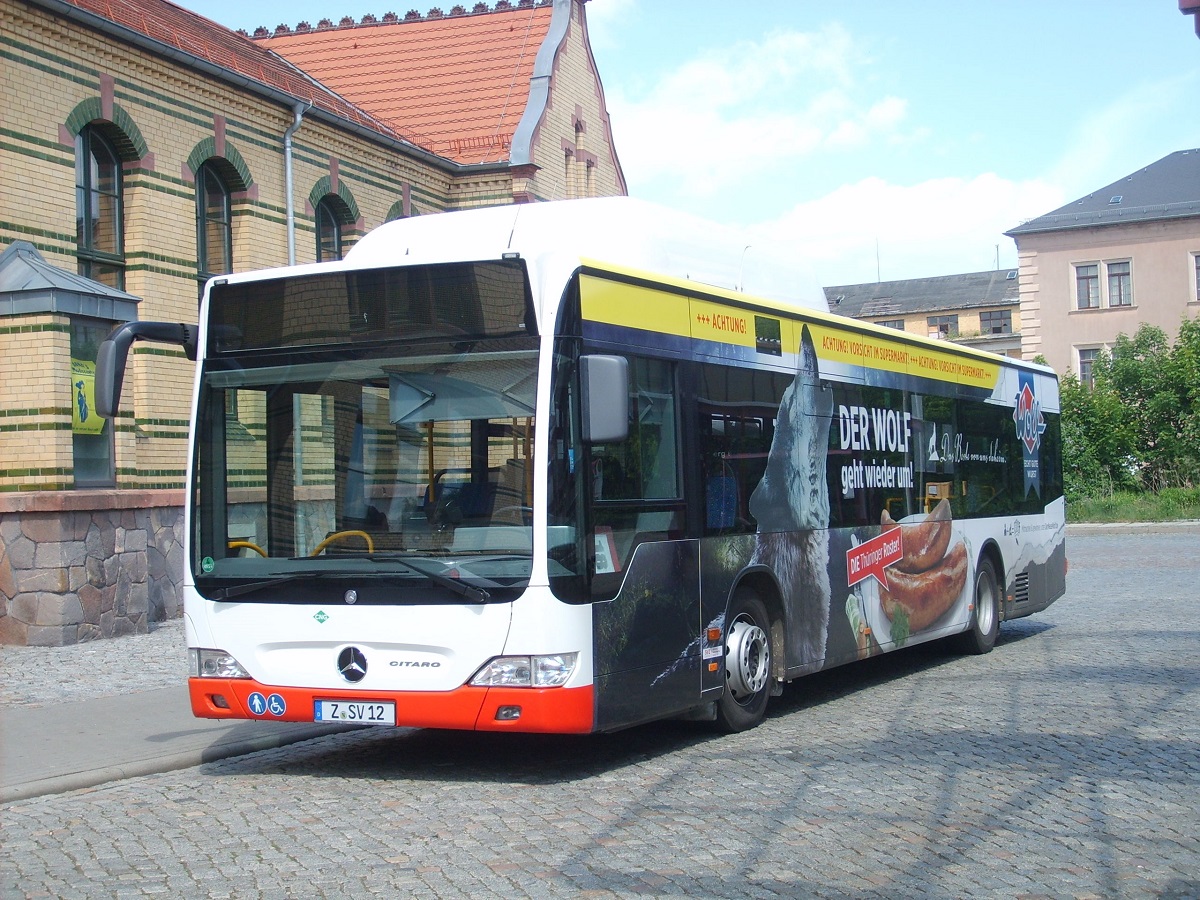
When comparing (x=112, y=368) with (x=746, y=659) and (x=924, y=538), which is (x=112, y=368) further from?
(x=924, y=538)

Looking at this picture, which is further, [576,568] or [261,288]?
[261,288]

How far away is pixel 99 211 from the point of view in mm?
18188

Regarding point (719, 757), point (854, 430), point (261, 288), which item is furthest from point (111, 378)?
point (854, 430)

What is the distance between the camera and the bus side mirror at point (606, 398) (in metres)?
7.68

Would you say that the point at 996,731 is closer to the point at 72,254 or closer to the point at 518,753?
the point at 518,753

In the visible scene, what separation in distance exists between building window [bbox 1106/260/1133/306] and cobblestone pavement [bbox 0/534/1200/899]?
5148cm

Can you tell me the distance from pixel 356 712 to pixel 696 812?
6.53ft

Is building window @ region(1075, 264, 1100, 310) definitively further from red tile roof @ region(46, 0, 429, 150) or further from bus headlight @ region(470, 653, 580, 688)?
bus headlight @ region(470, 653, 580, 688)

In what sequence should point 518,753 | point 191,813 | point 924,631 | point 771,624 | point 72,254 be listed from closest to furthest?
point 191,813
point 518,753
point 771,624
point 924,631
point 72,254

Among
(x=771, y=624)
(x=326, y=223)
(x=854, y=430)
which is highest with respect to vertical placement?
(x=326, y=223)

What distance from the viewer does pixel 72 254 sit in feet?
56.4

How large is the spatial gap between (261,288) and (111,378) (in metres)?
1.02

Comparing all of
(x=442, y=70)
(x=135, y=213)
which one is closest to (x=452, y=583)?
(x=135, y=213)

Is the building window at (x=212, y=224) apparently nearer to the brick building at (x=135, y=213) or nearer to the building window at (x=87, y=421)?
the brick building at (x=135, y=213)
